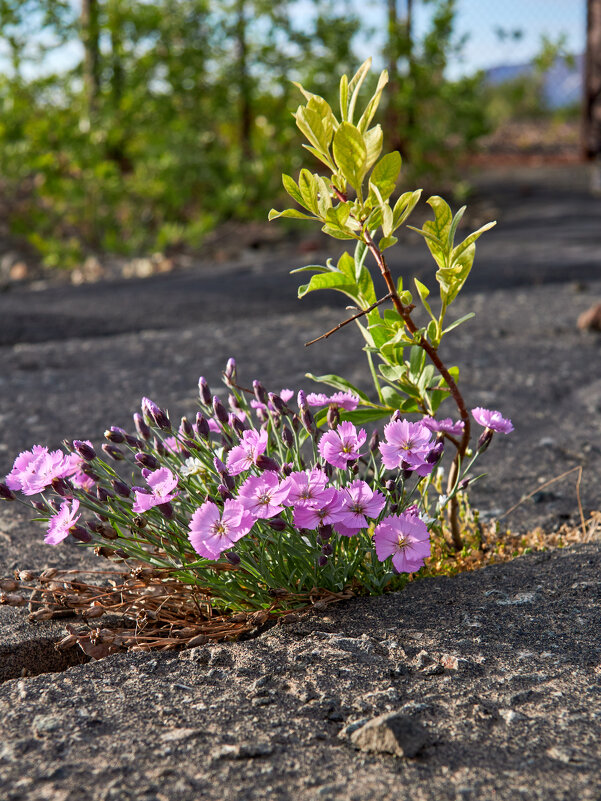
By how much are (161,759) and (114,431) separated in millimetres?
607

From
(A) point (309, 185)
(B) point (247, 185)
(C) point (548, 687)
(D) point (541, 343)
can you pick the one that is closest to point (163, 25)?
(B) point (247, 185)

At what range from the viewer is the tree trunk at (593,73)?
868cm

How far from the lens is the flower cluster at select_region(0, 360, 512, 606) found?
1483 millimetres

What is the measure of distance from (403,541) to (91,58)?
23.1 feet

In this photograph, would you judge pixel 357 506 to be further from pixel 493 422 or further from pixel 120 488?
pixel 120 488

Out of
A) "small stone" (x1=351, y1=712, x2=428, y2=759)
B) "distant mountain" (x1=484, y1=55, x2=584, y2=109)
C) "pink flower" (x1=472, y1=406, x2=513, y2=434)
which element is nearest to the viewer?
"small stone" (x1=351, y1=712, x2=428, y2=759)

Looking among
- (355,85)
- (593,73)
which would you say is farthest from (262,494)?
(593,73)

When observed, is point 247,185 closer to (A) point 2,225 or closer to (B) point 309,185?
(A) point 2,225

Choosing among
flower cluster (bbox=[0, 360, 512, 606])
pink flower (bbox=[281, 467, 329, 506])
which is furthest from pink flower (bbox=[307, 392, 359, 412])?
pink flower (bbox=[281, 467, 329, 506])

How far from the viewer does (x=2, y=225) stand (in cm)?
777

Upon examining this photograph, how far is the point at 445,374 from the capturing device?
5.44ft

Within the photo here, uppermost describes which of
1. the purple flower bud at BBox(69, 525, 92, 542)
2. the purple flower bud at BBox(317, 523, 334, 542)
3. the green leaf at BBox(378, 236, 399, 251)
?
the green leaf at BBox(378, 236, 399, 251)

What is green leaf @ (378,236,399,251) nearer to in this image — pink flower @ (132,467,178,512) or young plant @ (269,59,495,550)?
young plant @ (269,59,495,550)

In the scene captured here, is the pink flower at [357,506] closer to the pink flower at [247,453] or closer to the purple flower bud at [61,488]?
the pink flower at [247,453]
